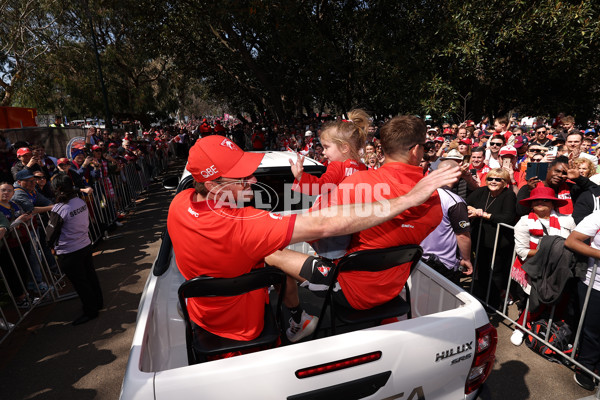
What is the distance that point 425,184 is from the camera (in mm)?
1544

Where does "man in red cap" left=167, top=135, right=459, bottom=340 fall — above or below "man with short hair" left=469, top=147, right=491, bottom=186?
above

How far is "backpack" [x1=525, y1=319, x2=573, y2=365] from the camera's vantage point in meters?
3.43

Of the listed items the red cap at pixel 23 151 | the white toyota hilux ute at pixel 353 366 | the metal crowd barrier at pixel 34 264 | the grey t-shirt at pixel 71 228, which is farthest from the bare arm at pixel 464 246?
the red cap at pixel 23 151

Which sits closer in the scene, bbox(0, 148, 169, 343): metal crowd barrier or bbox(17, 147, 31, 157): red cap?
bbox(0, 148, 169, 343): metal crowd barrier

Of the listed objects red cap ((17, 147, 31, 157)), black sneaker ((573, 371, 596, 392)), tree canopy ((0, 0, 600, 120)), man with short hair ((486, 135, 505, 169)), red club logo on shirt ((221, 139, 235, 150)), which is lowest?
black sneaker ((573, 371, 596, 392))

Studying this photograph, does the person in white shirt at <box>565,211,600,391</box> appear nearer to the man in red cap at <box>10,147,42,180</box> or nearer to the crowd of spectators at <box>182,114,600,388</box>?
the crowd of spectators at <box>182,114,600,388</box>

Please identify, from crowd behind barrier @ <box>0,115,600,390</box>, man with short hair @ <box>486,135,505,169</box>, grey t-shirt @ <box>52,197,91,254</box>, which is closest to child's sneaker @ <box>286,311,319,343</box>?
crowd behind barrier @ <box>0,115,600,390</box>

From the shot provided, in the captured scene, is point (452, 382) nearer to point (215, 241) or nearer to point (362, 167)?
point (215, 241)

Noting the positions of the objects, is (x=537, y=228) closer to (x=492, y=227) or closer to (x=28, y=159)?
(x=492, y=227)

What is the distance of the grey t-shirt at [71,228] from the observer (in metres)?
4.10

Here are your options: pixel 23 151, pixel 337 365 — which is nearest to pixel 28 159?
pixel 23 151

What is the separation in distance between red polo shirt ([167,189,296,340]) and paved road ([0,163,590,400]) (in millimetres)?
1578

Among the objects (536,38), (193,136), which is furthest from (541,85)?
(193,136)

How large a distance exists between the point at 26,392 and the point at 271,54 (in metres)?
20.2
